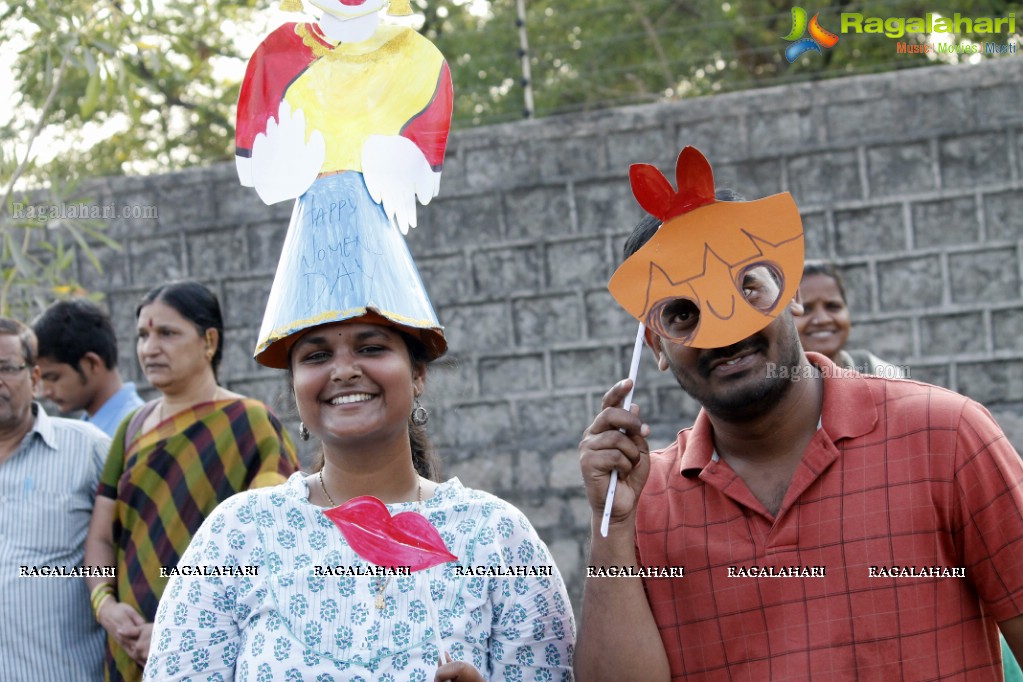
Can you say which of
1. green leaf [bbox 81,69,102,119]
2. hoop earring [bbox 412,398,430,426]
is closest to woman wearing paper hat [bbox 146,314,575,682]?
hoop earring [bbox 412,398,430,426]

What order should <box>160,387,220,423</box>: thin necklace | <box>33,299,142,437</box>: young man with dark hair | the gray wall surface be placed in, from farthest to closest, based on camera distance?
the gray wall surface → <box>33,299,142,437</box>: young man with dark hair → <box>160,387,220,423</box>: thin necklace

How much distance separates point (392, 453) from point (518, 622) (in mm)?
428

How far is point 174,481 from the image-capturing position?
3.52 m

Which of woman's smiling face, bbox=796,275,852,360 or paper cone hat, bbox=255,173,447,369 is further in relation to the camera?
woman's smiling face, bbox=796,275,852,360

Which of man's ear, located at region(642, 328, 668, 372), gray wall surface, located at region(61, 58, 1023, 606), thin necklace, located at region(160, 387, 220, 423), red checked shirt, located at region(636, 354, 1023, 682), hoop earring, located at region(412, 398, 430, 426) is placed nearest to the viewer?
red checked shirt, located at region(636, 354, 1023, 682)

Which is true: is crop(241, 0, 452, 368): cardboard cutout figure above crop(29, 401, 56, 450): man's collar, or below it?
above

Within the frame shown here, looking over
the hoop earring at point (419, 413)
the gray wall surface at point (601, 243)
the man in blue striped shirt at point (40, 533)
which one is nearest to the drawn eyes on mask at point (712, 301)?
the hoop earring at point (419, 413)

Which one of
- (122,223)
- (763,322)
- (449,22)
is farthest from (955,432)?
(449,22)

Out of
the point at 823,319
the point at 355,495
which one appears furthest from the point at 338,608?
the point at 823,319

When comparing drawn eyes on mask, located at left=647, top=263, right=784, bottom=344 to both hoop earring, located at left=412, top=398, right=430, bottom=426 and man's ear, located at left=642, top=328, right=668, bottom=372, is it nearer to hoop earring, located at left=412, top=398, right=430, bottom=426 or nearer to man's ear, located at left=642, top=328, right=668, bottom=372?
man's ear, located at left=642, top=328, right=668, bottom=372

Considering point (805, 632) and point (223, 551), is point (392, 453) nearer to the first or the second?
point (223, 551)

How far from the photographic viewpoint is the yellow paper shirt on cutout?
2.17 m

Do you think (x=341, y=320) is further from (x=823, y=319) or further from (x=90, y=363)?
(x=90, y=363)

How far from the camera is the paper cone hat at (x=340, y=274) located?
7.69ft
